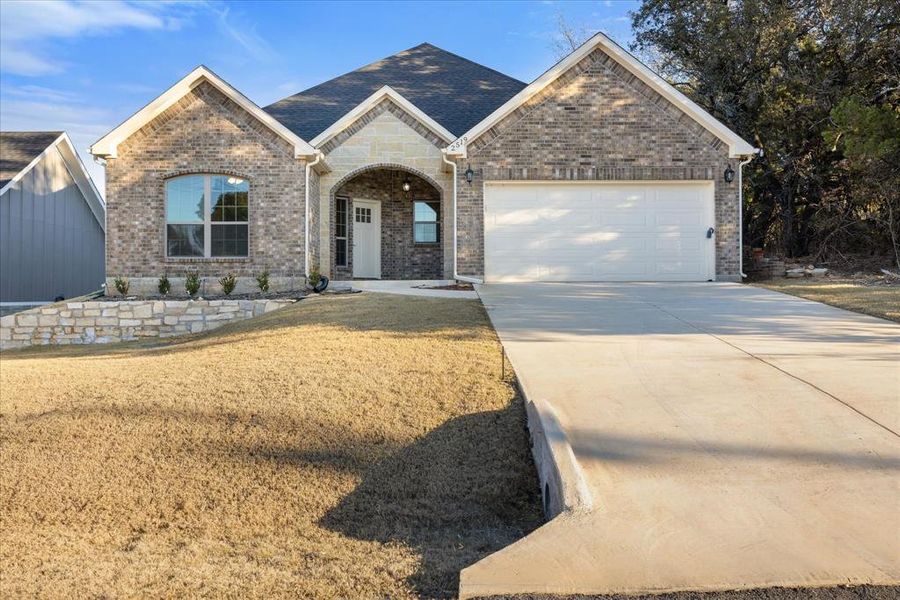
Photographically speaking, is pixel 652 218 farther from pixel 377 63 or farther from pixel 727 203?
pixel 377 63

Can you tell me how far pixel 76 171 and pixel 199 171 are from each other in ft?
29.3

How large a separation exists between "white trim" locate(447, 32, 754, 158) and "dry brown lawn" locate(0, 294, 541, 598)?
8787mm

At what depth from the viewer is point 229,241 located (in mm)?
15383

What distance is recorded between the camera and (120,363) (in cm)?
846

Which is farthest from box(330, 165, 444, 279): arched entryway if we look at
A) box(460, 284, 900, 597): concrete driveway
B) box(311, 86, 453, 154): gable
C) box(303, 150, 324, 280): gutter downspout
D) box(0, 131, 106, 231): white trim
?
box(460, 284, 900, 597): concrete driveway

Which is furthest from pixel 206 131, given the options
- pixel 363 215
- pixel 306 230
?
pixel 363 215

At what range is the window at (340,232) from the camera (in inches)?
695

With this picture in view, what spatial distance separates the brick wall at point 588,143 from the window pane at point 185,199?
5.81 meters

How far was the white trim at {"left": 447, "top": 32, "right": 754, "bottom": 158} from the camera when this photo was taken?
1508cm

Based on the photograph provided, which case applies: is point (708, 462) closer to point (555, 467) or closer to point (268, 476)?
point (555, 467)

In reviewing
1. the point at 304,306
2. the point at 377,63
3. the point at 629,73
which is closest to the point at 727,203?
the point at 629,73

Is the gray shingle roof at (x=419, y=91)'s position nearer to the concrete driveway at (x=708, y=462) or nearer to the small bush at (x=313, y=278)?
the small bush at (x=313, y=278)

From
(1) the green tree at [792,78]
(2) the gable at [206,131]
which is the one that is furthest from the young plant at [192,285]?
(1) the green tree at [792,78]

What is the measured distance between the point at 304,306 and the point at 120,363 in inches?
165
